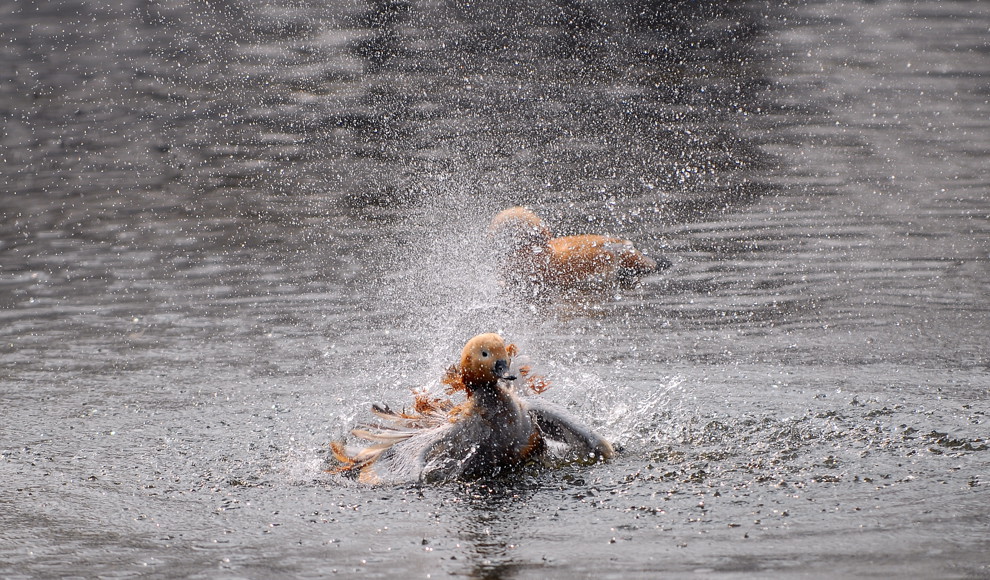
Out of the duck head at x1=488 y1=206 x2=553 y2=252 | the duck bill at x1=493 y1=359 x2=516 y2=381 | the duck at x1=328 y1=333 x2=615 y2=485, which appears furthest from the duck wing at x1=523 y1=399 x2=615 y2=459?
the duck head at x1=488 y1=206 x2=553 y2=252

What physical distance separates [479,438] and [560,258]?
375 cm

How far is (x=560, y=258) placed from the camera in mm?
9078

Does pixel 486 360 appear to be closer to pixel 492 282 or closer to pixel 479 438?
pixel 479 438

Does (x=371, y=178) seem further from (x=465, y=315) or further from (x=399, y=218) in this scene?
(x=465, y=315)

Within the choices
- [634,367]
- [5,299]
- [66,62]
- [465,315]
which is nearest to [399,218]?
[465,315]

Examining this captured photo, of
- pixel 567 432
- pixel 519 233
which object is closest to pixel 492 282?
pixel 519 233

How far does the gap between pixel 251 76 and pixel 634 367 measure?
10.8 m

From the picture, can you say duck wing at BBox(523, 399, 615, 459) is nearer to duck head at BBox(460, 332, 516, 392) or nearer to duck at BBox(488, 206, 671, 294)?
duck head at BBox(460, 332, 516, 392)

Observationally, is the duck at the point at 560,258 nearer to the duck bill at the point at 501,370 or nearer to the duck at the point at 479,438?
the duck at the point at 479,438

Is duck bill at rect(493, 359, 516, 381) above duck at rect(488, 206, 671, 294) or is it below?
below

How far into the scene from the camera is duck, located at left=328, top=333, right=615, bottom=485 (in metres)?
5.48

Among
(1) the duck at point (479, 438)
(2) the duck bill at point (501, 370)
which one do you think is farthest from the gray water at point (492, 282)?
(2) the duck bill at point (501, 370)

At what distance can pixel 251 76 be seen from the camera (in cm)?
1616

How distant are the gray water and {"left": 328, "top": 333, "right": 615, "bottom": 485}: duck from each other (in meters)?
0.14
